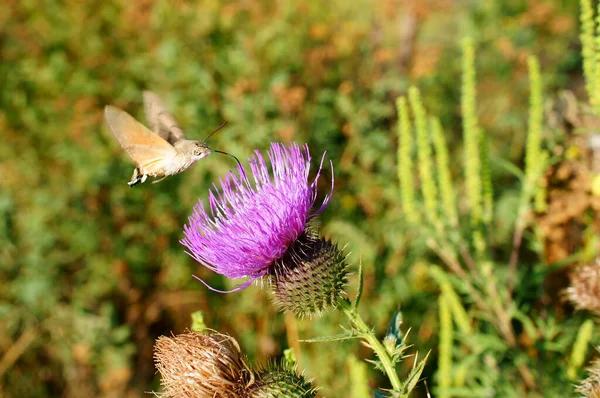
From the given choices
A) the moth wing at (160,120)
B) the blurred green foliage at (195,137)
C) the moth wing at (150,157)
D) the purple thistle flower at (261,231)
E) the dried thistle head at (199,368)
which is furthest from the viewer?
the blurred green foliage at (195,137)

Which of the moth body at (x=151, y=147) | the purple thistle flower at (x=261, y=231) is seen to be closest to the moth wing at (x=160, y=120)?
the moth body at (x=151, y=147)

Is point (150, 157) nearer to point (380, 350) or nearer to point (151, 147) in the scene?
point (151, 147)

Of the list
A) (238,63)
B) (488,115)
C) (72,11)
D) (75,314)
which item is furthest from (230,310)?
(72,11)

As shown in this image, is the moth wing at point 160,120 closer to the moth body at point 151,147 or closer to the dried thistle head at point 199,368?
the moth body at point 151,147

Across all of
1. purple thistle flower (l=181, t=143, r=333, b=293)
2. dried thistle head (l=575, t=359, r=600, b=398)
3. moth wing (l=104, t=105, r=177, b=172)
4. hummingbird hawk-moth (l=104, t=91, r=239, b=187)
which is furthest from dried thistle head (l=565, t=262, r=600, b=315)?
moth wing (l=104, t=105, r=177, b=172)

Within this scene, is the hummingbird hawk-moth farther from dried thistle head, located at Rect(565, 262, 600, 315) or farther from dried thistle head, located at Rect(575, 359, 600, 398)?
dried thistle head, located at Rect(575, 359, 600, 398)

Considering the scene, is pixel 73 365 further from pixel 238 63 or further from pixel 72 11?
pixel 72 11

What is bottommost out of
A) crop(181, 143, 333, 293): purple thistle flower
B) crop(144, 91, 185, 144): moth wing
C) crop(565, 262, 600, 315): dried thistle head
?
crop(565, 262, 600, 315): dried thistle head
